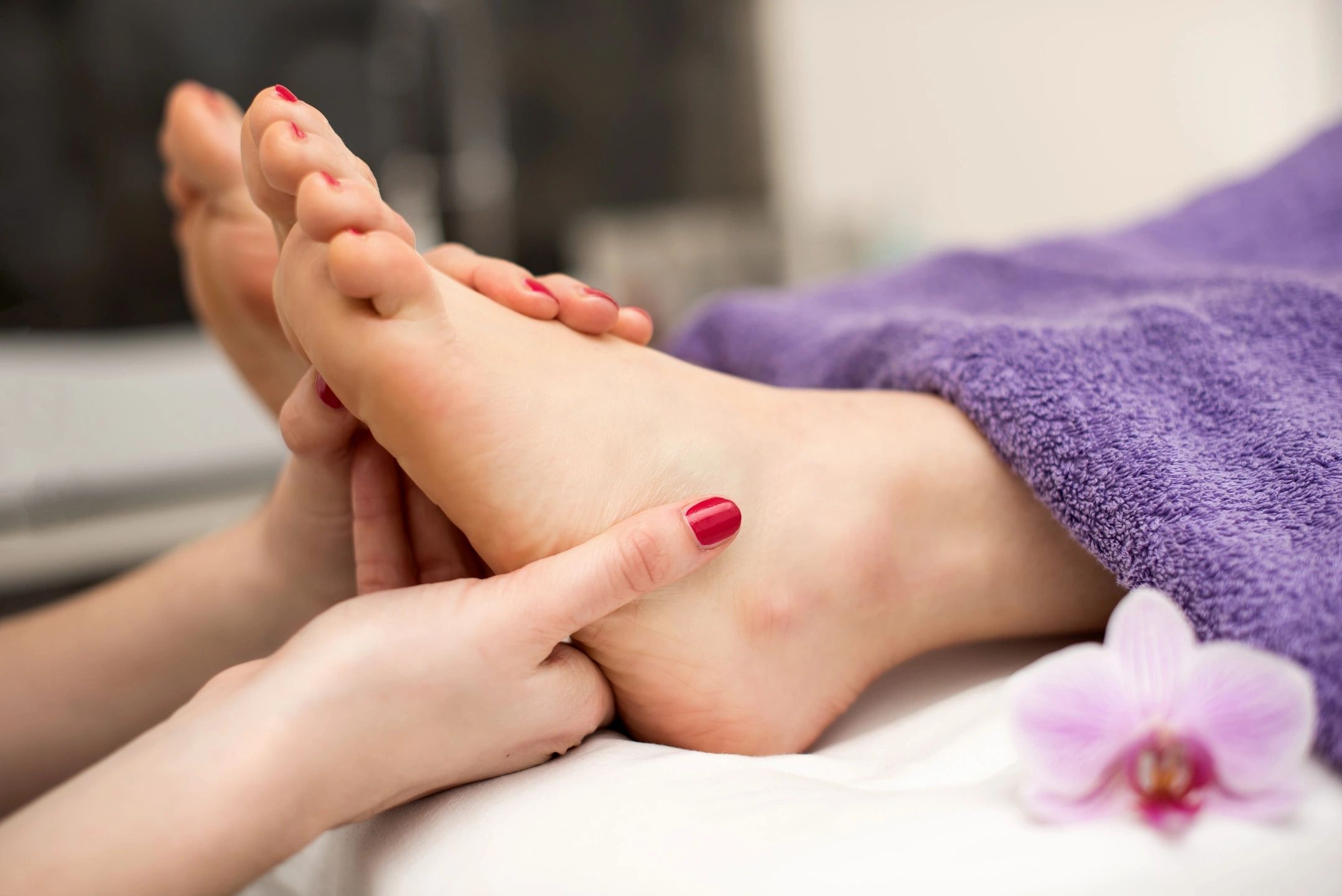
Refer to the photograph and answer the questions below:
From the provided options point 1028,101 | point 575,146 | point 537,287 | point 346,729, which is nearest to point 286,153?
point 537,287

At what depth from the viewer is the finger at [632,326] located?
56 cm

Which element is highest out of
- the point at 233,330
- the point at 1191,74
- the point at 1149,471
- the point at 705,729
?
the point at 1191,74

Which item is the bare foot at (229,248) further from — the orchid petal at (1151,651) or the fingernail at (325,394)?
the orchid petal at (1151,651)

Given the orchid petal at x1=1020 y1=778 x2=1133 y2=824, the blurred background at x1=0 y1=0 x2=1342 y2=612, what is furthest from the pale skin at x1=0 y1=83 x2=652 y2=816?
the blurred background at x1=0 y1=0 x2=1342 y2=612

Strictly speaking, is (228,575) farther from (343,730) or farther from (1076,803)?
(1076,803)

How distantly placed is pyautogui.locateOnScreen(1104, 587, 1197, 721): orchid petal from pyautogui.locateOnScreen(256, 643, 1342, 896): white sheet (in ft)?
0.14

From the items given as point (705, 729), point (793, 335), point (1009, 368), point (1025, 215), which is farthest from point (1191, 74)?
point (705, 729)

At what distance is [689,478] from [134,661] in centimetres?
40

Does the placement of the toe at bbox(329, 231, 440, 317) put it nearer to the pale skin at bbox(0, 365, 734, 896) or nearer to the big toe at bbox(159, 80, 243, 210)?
the pale skin at bbox(0, 365, 734, 896)

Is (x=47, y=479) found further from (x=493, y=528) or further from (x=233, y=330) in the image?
(x=493, y=528)

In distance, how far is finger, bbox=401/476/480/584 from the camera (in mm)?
536

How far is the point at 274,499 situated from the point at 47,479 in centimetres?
91

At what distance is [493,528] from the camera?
460 millimetres

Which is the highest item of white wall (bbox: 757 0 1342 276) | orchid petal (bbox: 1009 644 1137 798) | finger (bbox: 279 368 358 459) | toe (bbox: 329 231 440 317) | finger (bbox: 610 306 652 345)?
white wall (bbox: 757 0 1342 276)
